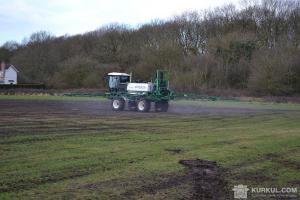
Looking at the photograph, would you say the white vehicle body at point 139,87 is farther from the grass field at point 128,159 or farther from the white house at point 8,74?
the white house at point 8,74

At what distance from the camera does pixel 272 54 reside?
186ft

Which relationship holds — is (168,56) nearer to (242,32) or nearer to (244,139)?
(242,32)

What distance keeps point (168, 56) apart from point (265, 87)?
17203mm

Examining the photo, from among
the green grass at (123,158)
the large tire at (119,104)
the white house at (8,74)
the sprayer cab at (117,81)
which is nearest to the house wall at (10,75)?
the white house at (8,74)

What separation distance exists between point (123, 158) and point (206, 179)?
284cm

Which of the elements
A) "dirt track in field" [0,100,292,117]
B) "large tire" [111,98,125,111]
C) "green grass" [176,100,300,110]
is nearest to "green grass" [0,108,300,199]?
"dirt track in field" [0,100,292,117]

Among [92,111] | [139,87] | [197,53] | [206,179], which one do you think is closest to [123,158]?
[206,179]

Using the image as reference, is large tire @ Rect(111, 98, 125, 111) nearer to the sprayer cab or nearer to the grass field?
the sprayer cab

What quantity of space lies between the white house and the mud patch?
8656 cm

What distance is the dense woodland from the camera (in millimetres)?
56000

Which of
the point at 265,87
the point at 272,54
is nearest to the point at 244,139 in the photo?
the point at 265,87

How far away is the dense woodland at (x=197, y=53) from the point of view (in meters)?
56.0

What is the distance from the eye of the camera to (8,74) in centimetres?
9844

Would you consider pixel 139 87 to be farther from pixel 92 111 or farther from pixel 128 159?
pixel 128 159
